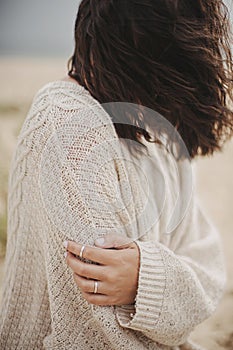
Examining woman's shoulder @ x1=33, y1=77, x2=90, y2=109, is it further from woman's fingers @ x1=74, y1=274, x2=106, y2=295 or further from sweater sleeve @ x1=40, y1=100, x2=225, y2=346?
woman's fingers @ x1=74, y1=274, x2=106, y2=295

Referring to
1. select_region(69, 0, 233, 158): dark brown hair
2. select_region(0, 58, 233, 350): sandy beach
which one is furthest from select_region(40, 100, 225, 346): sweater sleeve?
select_region(0, 58, 233, 350): sandy beach

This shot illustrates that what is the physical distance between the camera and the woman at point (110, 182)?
1.32m

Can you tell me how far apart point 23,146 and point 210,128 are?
0.53 metres

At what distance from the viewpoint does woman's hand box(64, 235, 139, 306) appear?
1.29 meters

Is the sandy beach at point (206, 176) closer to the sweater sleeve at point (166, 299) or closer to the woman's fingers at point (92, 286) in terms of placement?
the sweater sleeve at point (166, 299)

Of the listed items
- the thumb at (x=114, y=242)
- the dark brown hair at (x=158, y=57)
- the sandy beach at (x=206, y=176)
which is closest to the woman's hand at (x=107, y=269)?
the thumb at (x=114, y=242)

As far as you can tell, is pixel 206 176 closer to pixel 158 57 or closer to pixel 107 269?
pixel 158 57

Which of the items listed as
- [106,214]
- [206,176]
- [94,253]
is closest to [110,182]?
[106,214]

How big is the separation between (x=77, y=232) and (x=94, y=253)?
0.07m

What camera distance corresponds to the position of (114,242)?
1.31 meters

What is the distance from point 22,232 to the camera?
4.89ft

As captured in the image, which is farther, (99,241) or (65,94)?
(65,94)

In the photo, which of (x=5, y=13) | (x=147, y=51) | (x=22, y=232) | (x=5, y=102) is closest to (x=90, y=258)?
(x=22, y=232)

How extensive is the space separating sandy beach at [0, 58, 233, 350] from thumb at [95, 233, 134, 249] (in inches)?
37.0
